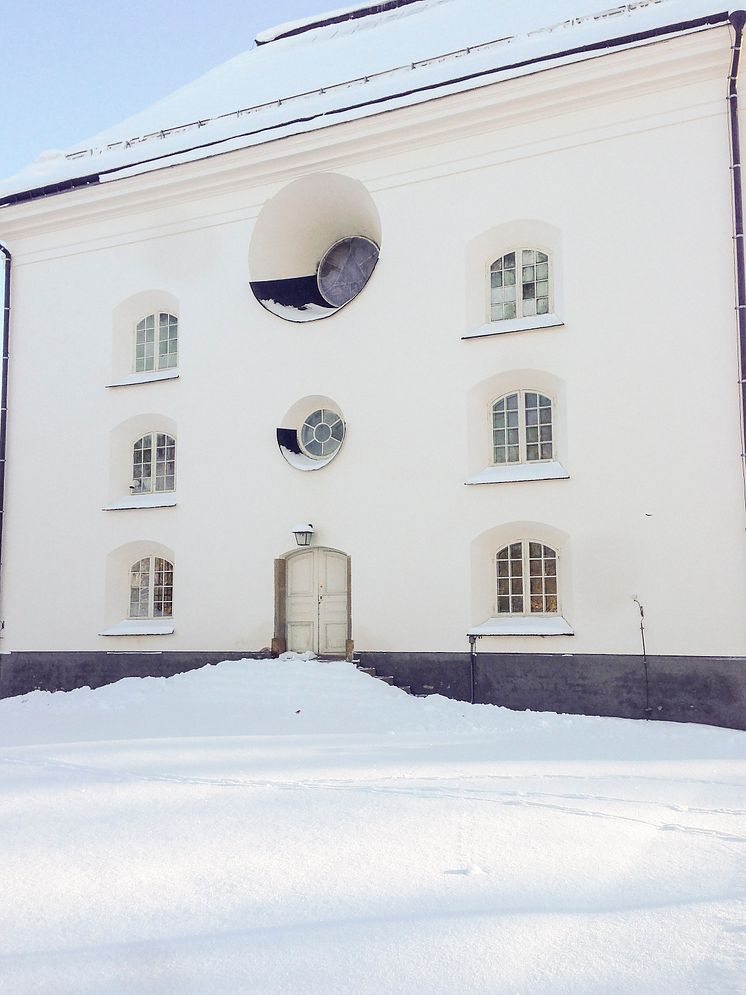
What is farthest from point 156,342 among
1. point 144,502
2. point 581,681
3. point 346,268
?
point 581,681

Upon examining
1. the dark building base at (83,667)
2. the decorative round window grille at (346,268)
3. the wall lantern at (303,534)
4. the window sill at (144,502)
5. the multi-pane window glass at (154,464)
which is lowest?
the dark building base at (83,667)

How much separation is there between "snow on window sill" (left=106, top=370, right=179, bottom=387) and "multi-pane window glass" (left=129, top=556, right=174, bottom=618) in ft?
10.7

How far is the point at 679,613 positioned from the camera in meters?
13.2

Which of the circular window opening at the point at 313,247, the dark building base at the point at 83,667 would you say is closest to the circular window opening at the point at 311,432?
the circular window opening at the point at 313,247

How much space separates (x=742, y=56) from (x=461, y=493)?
24.4ft

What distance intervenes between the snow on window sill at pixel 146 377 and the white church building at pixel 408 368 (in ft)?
0.32

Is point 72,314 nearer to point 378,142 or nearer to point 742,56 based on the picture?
point 378,142

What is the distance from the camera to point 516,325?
1480 centimetres

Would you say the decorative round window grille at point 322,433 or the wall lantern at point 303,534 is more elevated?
the decorative round window grille at point 322,433

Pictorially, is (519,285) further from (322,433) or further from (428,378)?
(322,433)

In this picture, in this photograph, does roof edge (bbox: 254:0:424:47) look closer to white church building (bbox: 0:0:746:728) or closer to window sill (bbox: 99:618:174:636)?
white church building (bbox: 0:0:746:728)

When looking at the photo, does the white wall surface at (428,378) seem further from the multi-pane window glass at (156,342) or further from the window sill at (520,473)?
the multi-pane window glass at (156,342)

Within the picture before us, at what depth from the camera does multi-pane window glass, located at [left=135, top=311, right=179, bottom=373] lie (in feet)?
58.6

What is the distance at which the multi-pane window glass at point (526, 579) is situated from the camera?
14.5 meters
